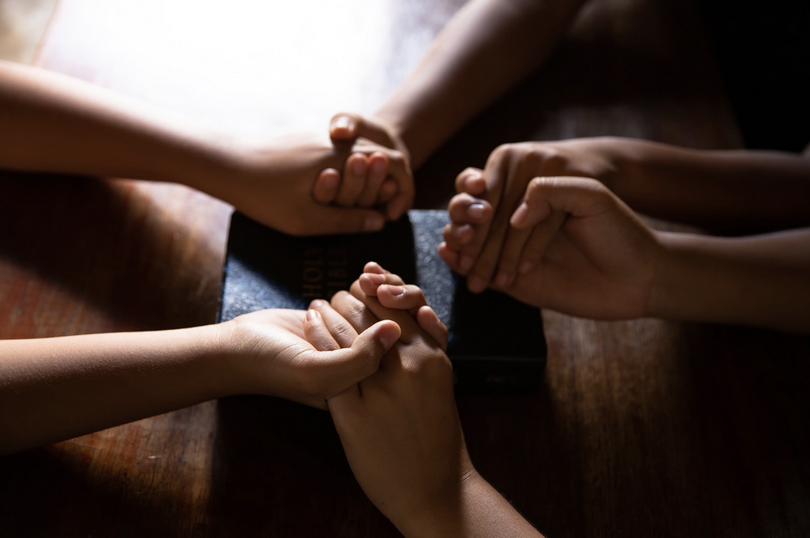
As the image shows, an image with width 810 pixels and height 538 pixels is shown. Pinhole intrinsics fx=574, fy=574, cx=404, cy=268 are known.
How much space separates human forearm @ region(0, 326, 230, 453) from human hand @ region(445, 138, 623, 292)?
0.31m

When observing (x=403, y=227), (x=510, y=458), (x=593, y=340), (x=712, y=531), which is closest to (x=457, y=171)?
(x=403, y=227)

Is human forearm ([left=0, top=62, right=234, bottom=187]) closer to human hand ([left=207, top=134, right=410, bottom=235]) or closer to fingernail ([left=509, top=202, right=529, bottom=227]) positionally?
human hand ([left=207, top=134, right=410, bottom=235])

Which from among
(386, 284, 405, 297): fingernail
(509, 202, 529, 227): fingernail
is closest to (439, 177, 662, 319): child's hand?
(509, 202, 529, 227): fingernail

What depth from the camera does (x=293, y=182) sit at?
754mm

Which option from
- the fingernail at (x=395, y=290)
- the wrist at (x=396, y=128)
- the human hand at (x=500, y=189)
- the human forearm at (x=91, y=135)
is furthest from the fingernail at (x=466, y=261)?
the human forearm at (x=91, y=135)

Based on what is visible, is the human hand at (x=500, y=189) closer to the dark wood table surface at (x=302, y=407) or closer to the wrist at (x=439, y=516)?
the dark wood table surface at (x=302, y=407)

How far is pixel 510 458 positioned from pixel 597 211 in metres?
0.31

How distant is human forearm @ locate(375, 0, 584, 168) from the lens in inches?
34.4

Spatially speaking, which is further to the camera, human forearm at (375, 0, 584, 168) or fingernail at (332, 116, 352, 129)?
human forearm at (375, 0, 584, 168)

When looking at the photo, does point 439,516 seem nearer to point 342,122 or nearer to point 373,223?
point 373,223

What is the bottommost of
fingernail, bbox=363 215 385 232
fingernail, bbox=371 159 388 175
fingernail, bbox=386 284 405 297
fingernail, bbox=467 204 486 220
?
fingernail, bbox=363 215 385 232

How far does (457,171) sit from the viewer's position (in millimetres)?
886

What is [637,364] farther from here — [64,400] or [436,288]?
[64,400]

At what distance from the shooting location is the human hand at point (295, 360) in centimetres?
58
